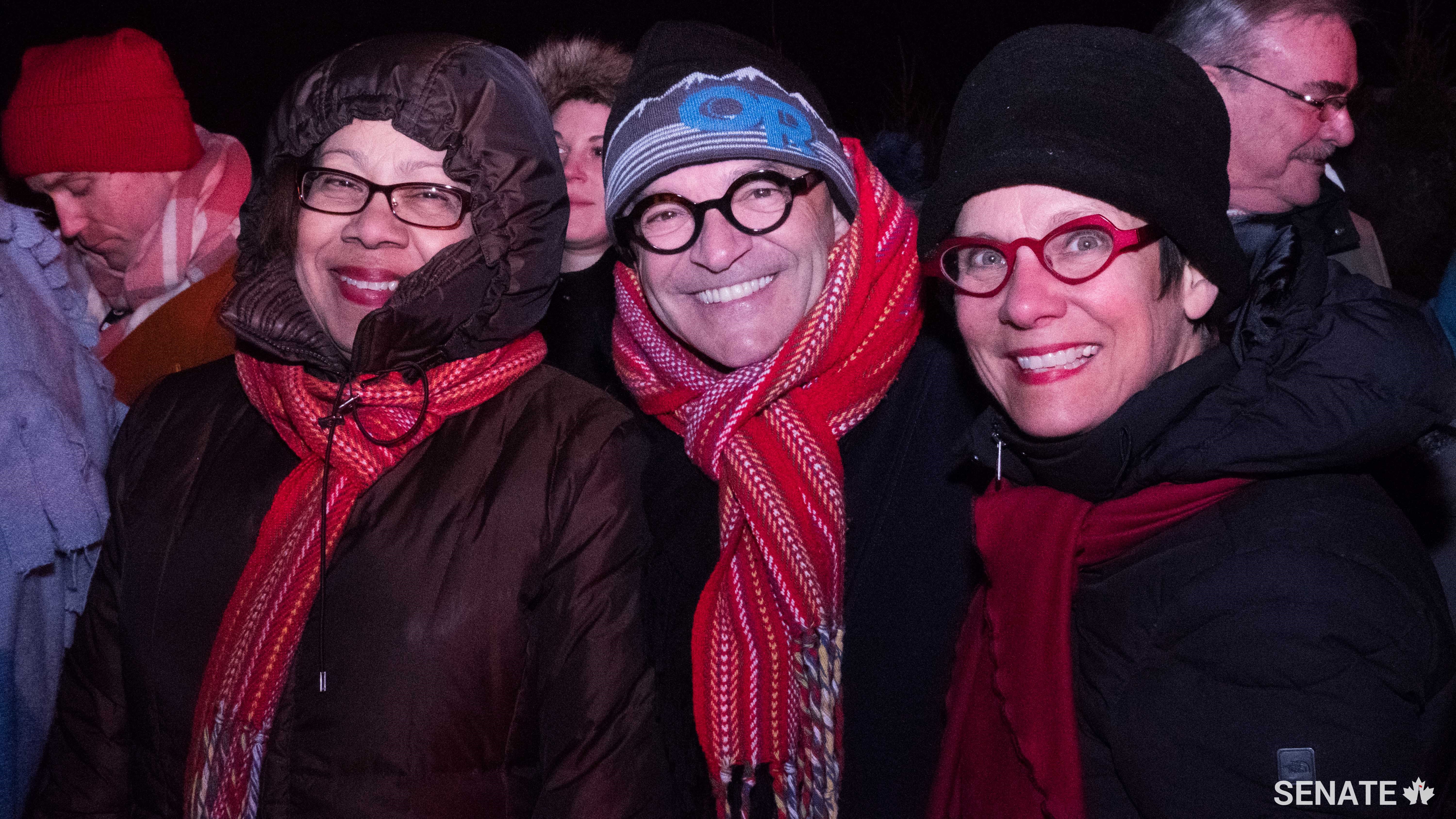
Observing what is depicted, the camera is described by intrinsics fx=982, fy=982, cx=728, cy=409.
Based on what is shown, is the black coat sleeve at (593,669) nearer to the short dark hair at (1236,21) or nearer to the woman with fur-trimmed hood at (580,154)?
the woman with fur-trimmed hood at (580,154)

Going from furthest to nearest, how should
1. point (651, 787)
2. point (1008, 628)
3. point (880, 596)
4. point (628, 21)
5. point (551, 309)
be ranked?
1. point (628, 21)
2. point (551, 309)
3. point (880, 596)
4. point (651, 787)
5. point (1008, 628)

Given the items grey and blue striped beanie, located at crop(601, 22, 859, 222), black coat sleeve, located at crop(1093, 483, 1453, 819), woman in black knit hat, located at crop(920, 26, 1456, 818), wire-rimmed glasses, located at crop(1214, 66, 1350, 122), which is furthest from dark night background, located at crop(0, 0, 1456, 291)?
black coat sleeve, located at crop(1093, 483, 1453, 819)

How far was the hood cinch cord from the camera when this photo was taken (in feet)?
5.83

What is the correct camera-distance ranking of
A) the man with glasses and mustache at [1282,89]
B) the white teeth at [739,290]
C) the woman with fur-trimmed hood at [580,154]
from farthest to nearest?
the woman with fur-trimmed hood at [580,154]
the man with glasses and mustache at [1282,89]
the white teeth at [739,290]

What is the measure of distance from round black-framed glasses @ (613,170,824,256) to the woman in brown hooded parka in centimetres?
19

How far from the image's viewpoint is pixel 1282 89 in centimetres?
277

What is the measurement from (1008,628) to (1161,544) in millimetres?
317

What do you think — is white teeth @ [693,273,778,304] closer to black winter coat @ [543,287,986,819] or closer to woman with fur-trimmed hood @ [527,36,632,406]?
black winter coat @ [543,287,986,819]

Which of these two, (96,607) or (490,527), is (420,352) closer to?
(490,527)

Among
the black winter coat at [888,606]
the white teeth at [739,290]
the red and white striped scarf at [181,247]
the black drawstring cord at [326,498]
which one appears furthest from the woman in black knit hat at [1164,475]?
the red and white striped scarf at [181,247]

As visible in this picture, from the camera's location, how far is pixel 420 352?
1895 mm

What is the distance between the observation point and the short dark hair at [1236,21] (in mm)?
2770

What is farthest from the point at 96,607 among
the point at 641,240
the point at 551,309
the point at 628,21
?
the point at 628,21

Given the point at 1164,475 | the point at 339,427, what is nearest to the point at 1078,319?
the point at 1164,475
